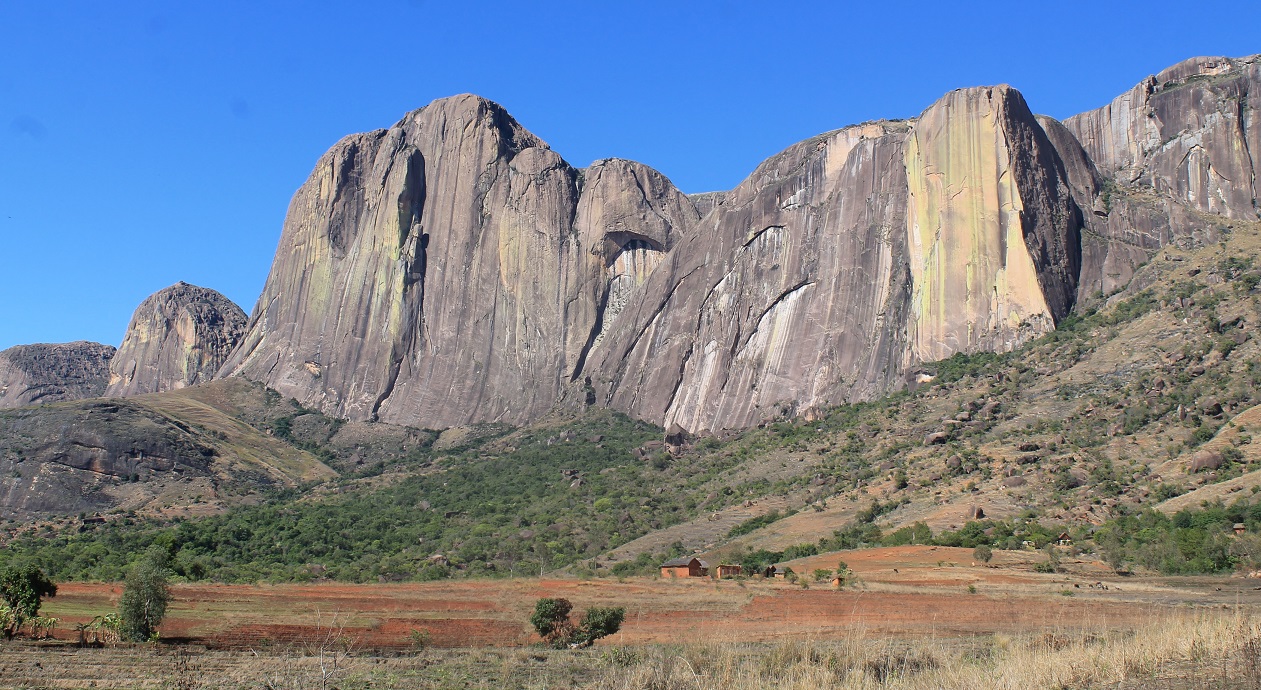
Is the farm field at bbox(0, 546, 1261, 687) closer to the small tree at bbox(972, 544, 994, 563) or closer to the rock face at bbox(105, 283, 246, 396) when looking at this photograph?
the small tree at bbox(972, 544, 994, 563)

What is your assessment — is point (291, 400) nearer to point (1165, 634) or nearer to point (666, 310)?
point (666, 310)

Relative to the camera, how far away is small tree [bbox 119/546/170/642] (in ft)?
101

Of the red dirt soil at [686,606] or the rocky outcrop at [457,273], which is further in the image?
the rocky outcrop at [457,273]

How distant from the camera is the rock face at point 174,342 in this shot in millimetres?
157625

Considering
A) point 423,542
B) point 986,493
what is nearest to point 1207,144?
point 986,493

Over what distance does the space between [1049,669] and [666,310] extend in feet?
315

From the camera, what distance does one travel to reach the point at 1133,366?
69812 mm

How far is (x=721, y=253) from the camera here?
10988cm

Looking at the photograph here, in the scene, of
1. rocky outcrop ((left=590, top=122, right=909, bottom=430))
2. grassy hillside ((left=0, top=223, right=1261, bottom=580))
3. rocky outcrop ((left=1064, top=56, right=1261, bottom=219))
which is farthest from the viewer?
rocky outcrop ((left=590, top=122, right=909, bottom=430))

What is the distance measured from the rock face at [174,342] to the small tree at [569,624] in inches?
5288

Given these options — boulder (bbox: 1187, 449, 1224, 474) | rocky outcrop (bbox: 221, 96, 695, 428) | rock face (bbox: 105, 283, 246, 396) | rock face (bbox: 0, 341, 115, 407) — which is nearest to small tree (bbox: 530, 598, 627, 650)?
boulder (bbox: 1187, 449, 1224, 474)

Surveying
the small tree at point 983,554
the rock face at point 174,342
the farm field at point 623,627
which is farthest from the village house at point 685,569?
the rock face at point 174,342

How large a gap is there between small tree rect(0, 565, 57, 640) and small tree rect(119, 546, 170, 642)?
247cm

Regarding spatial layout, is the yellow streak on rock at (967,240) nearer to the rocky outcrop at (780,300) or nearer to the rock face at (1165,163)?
the rocky outcrop at (780,300)
